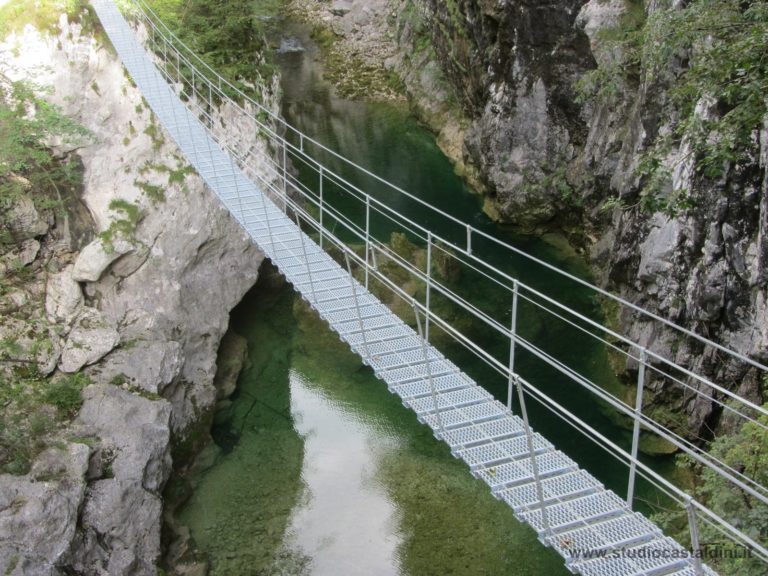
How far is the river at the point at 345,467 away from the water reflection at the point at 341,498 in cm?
1

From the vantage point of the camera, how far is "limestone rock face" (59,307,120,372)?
722 centimetres

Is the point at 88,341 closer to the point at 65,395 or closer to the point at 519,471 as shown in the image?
the point at 65,395

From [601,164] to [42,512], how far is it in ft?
25.5

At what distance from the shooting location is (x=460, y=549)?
20.1ft

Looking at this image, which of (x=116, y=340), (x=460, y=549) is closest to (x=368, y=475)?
(x=460, y=549)

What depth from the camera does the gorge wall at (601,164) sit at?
6168mm

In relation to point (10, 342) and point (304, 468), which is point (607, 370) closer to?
point (304, 468)

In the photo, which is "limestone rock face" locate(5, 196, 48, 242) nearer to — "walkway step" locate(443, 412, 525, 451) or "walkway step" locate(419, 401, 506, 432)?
"walkway step" locate(419, 401, 506, 432)

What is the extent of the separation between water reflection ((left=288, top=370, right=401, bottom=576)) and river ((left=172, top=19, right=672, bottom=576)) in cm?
1

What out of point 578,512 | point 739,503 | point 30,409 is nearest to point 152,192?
point 30,409

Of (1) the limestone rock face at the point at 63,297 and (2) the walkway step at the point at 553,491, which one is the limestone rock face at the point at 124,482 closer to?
(1) the limestone rock face at the point at 63,297

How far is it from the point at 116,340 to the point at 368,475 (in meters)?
2.87

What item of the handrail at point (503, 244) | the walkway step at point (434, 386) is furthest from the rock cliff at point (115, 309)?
the walkway step at point (434, 386)

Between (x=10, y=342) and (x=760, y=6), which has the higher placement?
(x=760, y=6)
